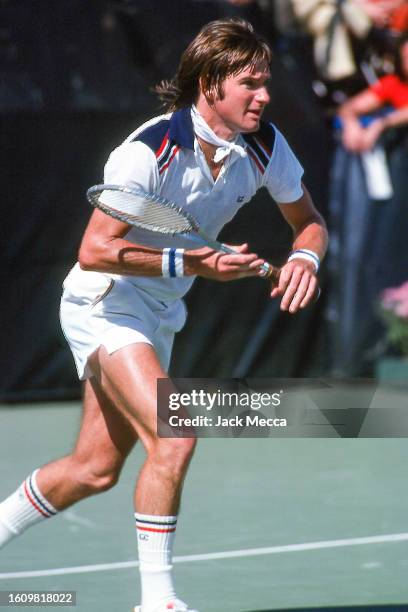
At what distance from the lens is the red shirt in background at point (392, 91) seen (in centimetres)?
906

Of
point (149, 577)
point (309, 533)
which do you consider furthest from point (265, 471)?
point (149, 577)

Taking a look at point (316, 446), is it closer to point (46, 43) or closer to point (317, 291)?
point (46, 43)

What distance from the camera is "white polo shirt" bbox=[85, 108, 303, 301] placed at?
13.0 feet

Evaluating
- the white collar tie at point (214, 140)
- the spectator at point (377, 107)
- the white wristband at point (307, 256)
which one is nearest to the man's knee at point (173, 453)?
the white wristband at point (307, 256)

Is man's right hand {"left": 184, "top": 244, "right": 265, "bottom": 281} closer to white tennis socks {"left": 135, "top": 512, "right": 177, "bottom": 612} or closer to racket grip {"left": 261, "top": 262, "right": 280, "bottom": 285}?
racket grip {"left": 261, "top": 262, "right": 280, "bottom": 285}

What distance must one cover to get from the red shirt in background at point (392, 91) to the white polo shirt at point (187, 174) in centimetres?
484

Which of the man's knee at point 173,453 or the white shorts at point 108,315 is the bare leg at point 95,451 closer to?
the white shorts at point 108,315

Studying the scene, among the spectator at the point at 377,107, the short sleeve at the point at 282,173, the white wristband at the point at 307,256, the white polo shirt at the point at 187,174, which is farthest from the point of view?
the spectator at the point at 377,107

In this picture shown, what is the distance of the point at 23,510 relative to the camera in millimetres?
4355

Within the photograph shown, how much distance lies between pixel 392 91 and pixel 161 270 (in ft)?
18.3

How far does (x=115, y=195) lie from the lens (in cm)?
392

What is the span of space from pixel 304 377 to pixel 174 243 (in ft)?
16.1

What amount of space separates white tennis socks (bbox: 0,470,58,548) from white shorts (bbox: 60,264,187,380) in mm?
454

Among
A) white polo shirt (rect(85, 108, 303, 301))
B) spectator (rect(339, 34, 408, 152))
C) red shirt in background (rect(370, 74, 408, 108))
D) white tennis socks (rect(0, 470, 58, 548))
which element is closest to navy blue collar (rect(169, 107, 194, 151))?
white polo shirt (rect(85, 108, 303, 301))
